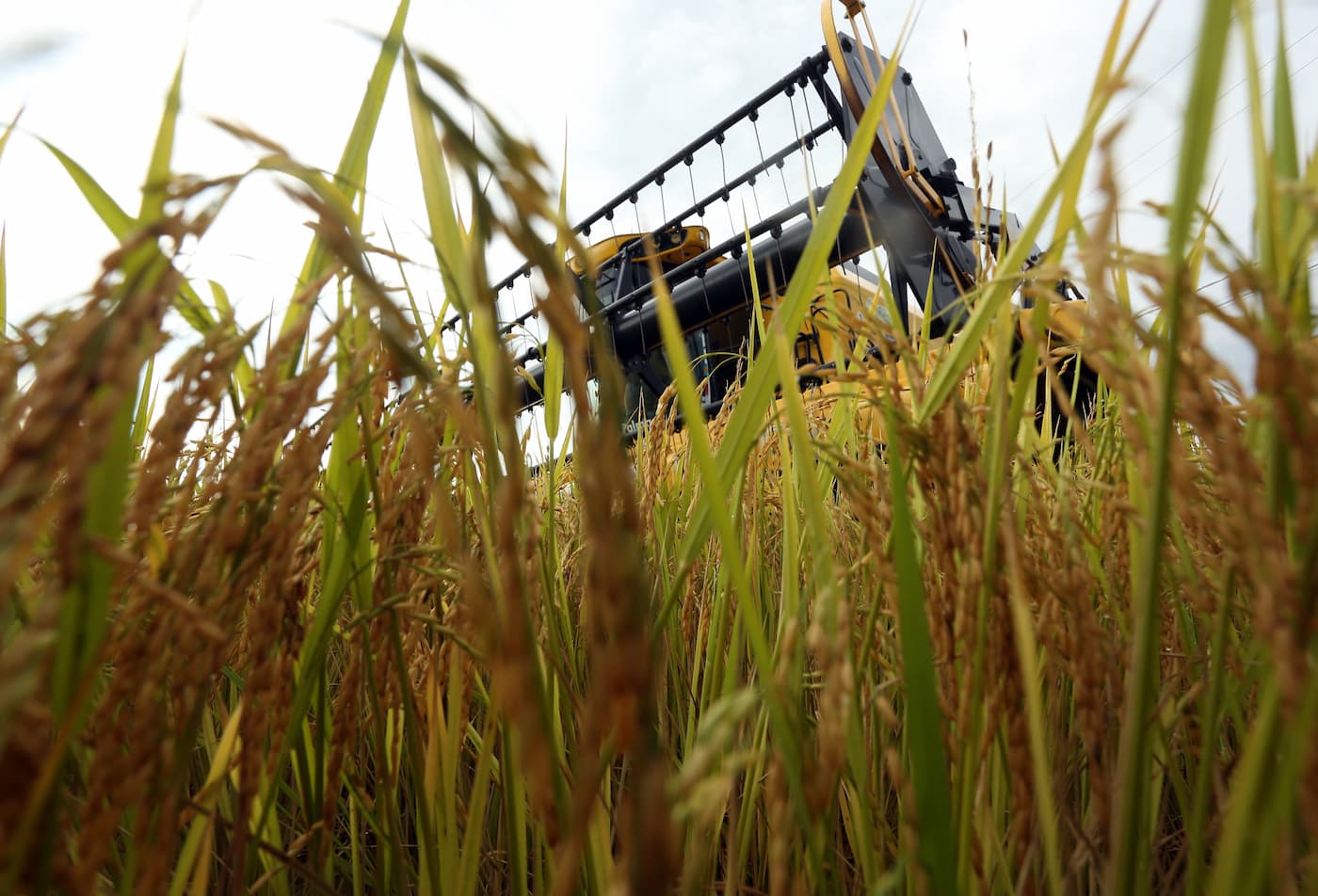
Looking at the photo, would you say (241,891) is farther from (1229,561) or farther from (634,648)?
(1229,561)

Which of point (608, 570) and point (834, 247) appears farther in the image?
point (834, 247)

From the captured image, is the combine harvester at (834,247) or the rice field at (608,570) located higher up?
the combine harvester at (834,247)

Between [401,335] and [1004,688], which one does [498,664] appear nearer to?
[401,335]

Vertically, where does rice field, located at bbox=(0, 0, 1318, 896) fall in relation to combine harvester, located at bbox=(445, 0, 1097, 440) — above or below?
below

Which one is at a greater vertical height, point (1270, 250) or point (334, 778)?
point (1270, 250)

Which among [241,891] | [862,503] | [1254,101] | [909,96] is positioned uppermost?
[909,96]

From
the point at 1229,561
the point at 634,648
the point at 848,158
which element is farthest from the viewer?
the point at 848,158

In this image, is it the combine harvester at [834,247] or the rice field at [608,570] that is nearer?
the rice field at [608,570]

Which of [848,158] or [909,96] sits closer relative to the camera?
[848,158]

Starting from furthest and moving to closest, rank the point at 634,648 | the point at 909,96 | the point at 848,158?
the point at 909,96
the point at 848,158
the point at 634,648

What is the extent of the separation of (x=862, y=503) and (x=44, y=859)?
9.9 inches

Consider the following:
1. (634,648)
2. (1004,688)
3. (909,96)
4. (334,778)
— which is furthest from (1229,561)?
(909,96)

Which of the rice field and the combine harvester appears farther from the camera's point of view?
the combine harvester

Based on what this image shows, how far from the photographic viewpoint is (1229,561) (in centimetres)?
23
